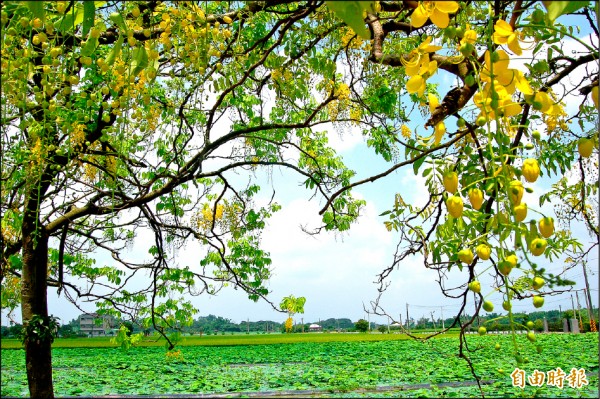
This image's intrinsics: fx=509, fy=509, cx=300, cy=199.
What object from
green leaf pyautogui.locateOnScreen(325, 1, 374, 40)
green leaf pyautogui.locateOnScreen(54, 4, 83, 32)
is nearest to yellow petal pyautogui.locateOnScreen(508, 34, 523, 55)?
green leaf pyautogui.locateOnScreen(325, 1, 374, 40)

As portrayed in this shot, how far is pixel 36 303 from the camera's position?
2.68 metres

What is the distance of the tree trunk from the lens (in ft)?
8.30

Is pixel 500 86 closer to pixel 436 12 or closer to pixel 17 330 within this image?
pixel 436 12

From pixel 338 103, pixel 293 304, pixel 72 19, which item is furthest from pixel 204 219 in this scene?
pixel 72 19

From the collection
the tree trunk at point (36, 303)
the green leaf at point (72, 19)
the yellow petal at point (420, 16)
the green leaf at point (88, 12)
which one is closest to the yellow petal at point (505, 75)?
the yellow petal at point (420, 16)

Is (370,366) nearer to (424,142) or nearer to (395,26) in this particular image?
(395,26)

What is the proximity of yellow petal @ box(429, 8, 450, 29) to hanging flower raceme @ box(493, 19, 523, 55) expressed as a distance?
0.10 meters

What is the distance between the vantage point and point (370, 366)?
221 inches

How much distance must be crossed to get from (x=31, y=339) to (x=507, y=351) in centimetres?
625

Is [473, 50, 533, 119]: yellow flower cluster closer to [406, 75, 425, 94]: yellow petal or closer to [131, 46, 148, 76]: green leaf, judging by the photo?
[406, 75, 425, 94]: yellow petal

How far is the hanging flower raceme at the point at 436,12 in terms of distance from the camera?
446mm

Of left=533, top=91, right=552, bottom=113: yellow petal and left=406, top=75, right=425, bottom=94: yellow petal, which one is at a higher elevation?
left=406, top=75, right=425, bottom=94: yellow petal

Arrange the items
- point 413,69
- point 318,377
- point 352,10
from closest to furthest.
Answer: point 352,10, point 413,69, point 318,377

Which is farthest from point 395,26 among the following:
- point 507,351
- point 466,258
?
point 507,351
